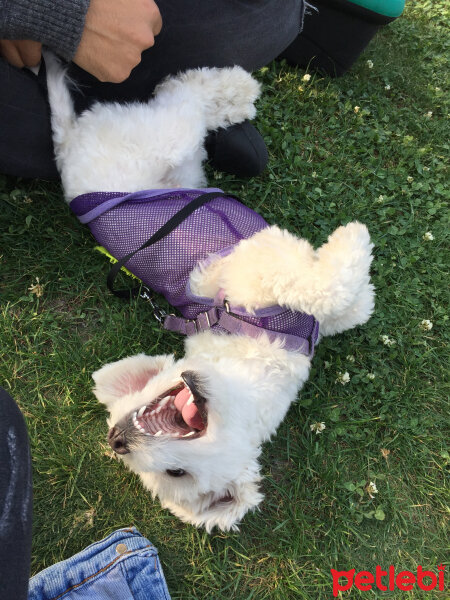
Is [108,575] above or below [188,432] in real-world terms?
below

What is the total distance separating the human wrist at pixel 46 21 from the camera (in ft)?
5.10

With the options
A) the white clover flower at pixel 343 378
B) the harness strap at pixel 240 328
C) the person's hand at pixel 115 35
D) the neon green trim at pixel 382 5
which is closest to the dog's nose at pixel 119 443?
the harness strap at pixel 240 328

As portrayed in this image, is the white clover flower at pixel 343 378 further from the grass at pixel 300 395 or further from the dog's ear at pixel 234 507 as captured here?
the dog's ear at pixel 234 507

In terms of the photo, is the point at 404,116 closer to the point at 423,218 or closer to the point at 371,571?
the point at 423,218

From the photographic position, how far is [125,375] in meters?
1.94

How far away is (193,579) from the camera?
7.79ft

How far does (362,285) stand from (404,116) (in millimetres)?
1972

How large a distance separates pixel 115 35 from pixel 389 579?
3158 millimetres

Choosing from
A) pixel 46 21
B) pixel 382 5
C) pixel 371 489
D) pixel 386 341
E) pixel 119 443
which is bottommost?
pixel 371 489

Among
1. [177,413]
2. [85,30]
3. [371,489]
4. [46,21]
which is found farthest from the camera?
[371,489]

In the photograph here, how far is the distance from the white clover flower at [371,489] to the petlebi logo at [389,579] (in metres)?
0.41

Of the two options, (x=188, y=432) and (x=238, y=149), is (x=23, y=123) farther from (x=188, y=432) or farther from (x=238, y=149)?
(x=188, y=432)

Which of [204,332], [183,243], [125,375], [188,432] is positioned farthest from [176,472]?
[183,243]

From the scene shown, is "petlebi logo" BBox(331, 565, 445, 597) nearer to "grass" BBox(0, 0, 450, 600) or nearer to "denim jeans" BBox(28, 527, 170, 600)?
"grass" BBox(0, 0, 450, 600)
